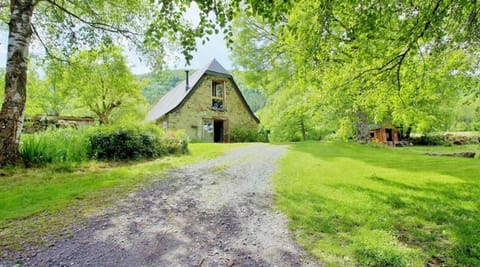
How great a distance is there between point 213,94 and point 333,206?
17631 mm

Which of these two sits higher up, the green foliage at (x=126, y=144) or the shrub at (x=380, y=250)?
the green foliage at (x=126, y=144)

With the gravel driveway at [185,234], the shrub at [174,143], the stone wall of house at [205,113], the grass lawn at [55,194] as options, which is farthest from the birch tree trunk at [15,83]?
→ the stone wall of house at [205,113]

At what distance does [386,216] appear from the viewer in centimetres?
377

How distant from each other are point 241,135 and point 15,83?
16.1m

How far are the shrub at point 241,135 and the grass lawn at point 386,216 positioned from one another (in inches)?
573

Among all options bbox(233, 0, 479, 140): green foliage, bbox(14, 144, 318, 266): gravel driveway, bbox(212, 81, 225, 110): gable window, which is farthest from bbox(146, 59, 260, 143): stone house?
bbox(14, 144, 318, 266): gravel driveway

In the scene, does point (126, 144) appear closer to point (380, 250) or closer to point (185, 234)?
point (185, 234)

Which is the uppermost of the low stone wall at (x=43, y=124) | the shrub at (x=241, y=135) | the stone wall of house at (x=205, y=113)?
the stone wall of house at (x=205, y=113)

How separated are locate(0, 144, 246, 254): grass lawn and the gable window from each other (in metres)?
14.0

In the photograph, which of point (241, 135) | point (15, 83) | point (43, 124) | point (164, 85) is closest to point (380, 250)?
point (15, 83)

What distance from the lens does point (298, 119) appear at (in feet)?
85.9

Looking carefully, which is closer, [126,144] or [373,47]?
[373,47]

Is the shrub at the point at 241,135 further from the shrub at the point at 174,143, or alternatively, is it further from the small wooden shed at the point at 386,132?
the small wooden shed at the point at 386,132

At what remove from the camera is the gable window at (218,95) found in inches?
819
